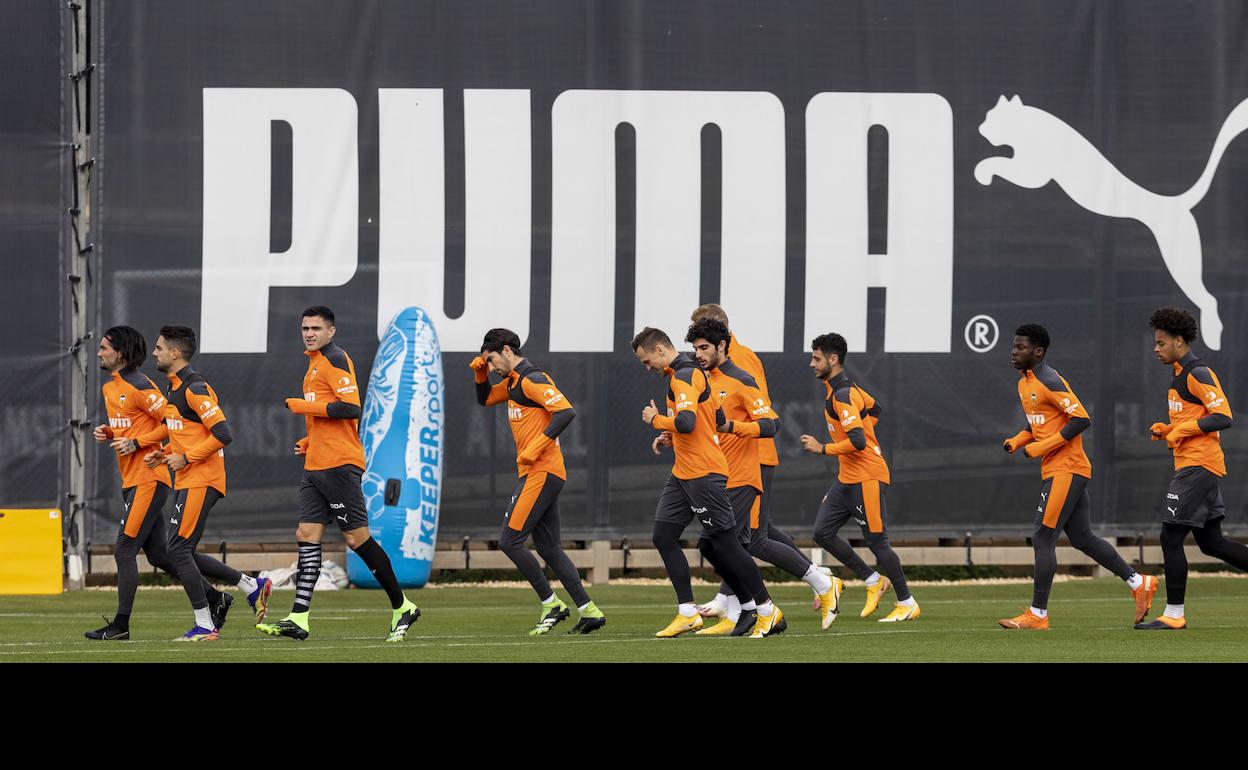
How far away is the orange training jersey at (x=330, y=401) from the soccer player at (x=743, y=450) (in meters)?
2.22

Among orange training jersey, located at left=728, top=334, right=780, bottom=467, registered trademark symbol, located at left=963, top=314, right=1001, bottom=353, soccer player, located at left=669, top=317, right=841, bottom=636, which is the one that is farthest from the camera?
registered trademark symbol, located at left=963, top=314, right=1001, bottom=353

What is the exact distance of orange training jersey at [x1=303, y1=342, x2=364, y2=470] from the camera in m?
11.1

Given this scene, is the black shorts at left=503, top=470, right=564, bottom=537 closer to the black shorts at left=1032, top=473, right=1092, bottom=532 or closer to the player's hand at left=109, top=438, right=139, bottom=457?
the player's hand at left=109, top=438, right=139, bottom=457

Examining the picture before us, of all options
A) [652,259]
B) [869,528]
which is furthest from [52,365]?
[869,528]

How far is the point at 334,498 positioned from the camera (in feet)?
36.3

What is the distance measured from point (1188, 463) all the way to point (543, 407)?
4.43 meters

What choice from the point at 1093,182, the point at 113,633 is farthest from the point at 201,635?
the point at 1093,182

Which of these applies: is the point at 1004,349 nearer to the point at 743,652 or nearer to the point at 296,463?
the point at 296,463

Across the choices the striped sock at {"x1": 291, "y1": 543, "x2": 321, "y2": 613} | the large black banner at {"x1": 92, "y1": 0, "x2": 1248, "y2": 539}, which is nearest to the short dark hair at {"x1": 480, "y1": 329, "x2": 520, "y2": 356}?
the striped sock at {"x1": 291, "y1": 543, "x2": 321, "y2": 613}

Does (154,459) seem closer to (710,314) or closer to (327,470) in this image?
(327,470)

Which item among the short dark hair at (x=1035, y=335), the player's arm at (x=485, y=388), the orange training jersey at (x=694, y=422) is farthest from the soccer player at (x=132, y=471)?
the short dark hair at (x=1035, y=335)

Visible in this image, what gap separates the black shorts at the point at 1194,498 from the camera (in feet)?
39.2

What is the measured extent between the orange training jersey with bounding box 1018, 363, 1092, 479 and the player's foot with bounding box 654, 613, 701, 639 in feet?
8.74

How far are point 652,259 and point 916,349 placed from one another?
2846mm
